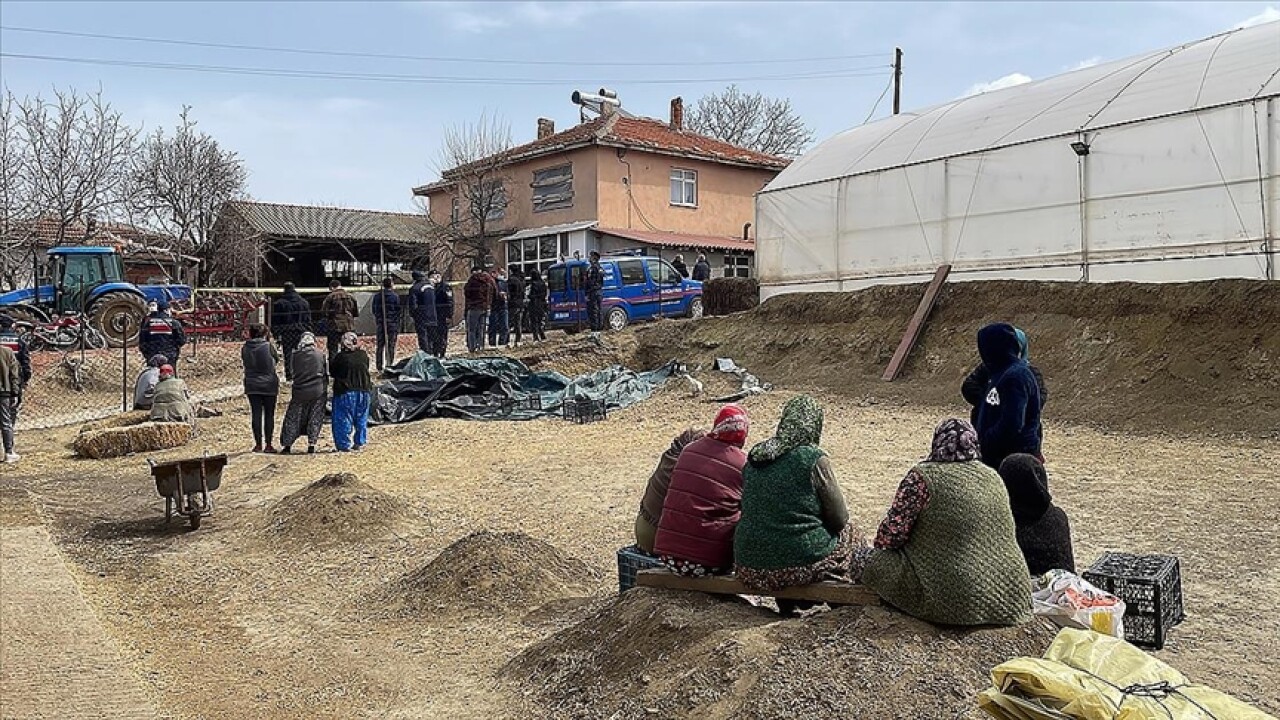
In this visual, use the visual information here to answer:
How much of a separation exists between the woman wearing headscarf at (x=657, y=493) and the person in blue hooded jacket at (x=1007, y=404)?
1675 mm

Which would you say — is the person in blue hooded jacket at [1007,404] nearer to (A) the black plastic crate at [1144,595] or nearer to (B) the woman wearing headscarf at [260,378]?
(A) the black plastic crate at [1144,595]

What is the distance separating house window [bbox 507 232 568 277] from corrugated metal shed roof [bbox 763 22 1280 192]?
12.5m

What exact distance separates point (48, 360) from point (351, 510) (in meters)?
14.5

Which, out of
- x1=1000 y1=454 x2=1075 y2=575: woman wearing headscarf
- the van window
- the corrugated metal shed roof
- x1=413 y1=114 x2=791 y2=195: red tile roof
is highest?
x1=413 y1=114 x2=791 y2=195: red tile roof

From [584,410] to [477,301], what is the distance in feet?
19.5

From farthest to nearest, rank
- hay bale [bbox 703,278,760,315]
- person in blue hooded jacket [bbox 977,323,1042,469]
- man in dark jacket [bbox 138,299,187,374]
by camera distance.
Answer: hay bale [bbox 703,278,760,315], man in dark jacket [bbox 138,299,187,374], person in blue hooded jacket [bbox 977,323,1042,469]

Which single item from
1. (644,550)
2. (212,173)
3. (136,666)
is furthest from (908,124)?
(212,173)

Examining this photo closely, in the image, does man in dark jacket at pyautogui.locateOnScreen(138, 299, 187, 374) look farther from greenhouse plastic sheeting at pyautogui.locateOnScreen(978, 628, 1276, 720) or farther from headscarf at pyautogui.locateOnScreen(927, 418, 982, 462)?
greenhouse plastic sheeting at pyautogui.locateOnScreen(978, 628, 1276, 720)

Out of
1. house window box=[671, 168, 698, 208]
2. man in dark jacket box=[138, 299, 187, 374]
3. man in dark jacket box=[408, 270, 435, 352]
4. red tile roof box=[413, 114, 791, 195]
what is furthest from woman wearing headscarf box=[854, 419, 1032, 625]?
house window box=[671, 168, 698, 208]

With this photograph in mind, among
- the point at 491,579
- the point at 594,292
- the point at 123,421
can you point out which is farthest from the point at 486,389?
the point at 491,579

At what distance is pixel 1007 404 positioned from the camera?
595 cm

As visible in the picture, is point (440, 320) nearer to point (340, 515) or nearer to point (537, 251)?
point (340, 515)

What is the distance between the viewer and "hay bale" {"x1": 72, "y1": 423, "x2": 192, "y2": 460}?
45.3ft

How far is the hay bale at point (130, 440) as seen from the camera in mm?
13812
